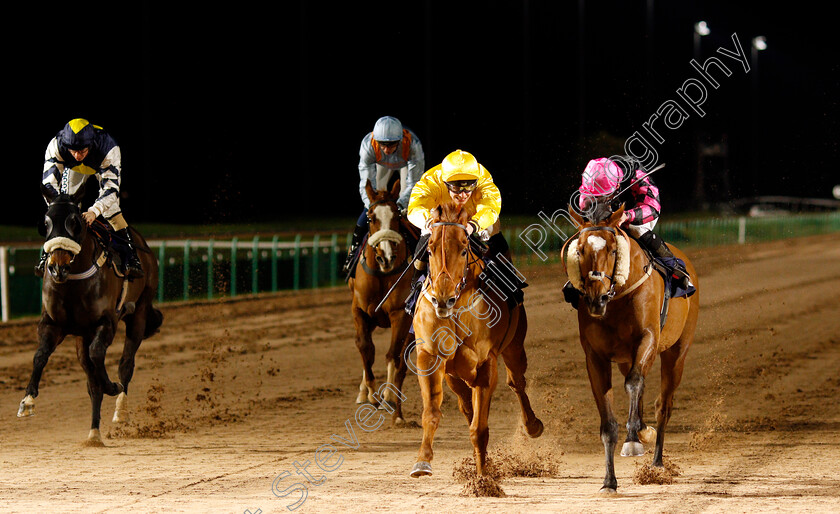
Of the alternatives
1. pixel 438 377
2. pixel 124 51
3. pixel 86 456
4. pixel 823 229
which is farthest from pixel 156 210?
pixel 823 229

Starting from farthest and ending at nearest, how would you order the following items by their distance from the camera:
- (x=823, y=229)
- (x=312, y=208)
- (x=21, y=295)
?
(x=823, y=229) → (x=312, y=208) → (x=21, y=295)

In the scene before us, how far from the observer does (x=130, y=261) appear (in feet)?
28.0

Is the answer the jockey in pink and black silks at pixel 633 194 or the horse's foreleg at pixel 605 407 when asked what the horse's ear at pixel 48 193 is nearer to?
the jockey in pink and black silks at pixel 633 194

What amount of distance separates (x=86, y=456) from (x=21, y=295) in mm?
9477

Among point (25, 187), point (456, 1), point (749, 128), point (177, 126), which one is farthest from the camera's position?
point (749, 128)

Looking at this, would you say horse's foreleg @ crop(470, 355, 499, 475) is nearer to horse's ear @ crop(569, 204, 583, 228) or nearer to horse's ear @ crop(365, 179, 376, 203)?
horse's ear @ crop(569, 204, 583, 228)

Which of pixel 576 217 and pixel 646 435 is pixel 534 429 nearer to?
pixel 646 435

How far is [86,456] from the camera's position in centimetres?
740

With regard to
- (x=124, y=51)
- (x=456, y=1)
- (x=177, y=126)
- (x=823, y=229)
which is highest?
(x=456, y=1)

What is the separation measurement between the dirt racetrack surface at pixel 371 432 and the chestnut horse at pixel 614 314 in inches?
14.8

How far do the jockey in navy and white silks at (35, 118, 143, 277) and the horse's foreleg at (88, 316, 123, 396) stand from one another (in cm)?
64

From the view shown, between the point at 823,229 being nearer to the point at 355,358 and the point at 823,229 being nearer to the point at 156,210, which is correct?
the point at 156,210

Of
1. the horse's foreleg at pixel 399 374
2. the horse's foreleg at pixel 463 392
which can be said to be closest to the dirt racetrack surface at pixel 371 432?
the horse's foreleg at pixel 399 374

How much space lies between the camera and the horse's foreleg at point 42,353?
7.34 metres
